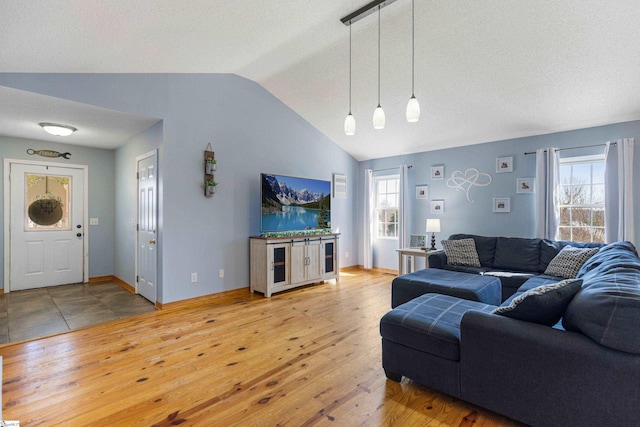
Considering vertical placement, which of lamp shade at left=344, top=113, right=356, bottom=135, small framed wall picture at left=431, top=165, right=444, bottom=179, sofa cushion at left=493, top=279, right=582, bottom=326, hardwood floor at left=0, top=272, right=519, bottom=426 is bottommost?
hardwood floor at left=0, top=272, right=519, bottom=426

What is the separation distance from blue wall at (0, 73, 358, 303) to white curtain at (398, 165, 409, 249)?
193cm

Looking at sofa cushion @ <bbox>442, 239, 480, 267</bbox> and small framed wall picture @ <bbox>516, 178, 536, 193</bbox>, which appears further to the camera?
small framed wall picture @ <bbox>516, 178, 536, 193</bbox>

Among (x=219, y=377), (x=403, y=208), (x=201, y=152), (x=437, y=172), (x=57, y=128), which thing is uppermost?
(x=57, y=128)

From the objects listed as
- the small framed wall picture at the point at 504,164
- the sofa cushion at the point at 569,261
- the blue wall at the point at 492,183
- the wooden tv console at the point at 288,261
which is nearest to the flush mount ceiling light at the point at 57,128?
the wooden tv console at the point at 288,261

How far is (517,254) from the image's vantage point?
13.4 ft

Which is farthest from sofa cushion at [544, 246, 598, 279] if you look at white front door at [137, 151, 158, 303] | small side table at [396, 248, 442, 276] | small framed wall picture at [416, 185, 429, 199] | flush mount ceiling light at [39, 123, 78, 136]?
flush mount ceiling light at [39, 123, 78, 136]

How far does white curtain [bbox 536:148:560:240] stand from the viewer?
4.22 metres

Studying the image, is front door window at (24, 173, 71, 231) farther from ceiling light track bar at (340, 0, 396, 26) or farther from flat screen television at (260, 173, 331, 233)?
ceiling light track bar at (340, 0, 396, 26)

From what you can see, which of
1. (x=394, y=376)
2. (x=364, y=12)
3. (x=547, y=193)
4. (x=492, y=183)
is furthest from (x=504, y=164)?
(x=394, y=376)

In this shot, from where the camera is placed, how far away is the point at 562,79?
11.0 ft

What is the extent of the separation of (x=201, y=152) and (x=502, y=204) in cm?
450

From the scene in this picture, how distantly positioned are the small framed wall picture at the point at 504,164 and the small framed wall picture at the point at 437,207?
40.1 inches

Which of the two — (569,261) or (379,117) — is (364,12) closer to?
(379,117)

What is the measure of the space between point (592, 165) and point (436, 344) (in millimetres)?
4000
